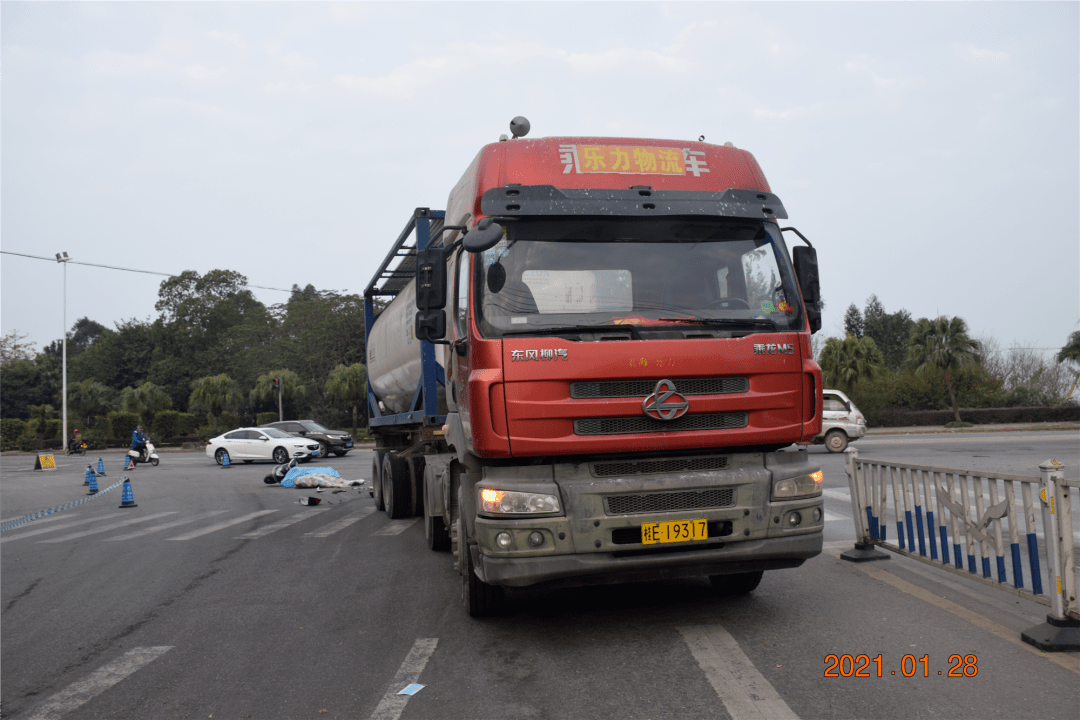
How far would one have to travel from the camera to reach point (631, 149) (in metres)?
5.81

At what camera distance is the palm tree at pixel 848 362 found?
4412 cm

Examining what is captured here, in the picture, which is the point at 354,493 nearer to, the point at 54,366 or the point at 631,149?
the point at 631,149

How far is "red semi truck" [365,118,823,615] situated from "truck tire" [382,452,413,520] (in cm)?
633

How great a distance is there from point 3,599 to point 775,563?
280 inches

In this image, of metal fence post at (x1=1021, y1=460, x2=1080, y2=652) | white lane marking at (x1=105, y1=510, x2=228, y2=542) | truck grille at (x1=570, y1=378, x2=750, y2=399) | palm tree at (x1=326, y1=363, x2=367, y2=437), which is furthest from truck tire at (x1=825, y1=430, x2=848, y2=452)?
palm tree at (x1=326, y1=363, x2=367, y2=437)

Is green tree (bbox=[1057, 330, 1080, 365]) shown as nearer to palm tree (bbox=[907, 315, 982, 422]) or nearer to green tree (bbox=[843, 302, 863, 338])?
palm tree (bbox=[907, 315, 982, 422])

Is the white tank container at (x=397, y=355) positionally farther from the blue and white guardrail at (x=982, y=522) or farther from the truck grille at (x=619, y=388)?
the blue and white guardrail at (x=982, y=522)

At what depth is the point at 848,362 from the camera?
4519cm

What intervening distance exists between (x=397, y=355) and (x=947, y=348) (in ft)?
121

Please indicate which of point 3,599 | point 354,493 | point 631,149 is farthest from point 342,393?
point 631,149

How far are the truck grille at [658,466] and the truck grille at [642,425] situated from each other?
0.23m

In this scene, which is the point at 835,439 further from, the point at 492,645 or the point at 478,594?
the point at 492,645

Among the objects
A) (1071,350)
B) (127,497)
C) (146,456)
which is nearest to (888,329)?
(1071,350)

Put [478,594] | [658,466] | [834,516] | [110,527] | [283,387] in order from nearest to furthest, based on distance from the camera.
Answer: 1. [658,466]
2. [478,594]
3. [834,516]
4. [110,527]
5. [283,387]
